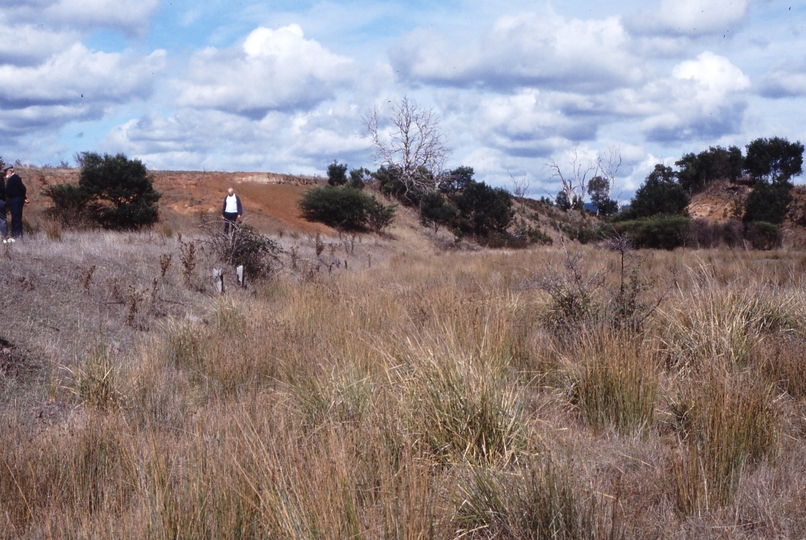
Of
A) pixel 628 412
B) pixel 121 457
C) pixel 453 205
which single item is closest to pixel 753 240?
pixel 453 205

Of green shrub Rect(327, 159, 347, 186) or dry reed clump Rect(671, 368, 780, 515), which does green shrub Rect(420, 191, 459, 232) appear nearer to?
green shrub Rect(327, 159, 347, 186)

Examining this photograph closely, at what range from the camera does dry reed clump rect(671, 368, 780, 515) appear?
12.0 feet

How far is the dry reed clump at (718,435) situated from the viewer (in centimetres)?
367

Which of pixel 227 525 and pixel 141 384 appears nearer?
pixel 227 525

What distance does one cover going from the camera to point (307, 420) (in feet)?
15.4

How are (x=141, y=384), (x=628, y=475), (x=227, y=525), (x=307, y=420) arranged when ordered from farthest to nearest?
(x=141, y=384) < (x=307, y=420) < (x=628, y=475) < (x=227, y=525)

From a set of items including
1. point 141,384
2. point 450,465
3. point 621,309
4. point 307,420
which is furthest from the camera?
point 621,309

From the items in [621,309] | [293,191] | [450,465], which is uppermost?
[293,191]

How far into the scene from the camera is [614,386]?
201 inches

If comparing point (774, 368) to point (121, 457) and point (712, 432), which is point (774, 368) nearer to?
point (712, 432)

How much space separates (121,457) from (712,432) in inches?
141

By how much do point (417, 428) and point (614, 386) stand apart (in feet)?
5.42

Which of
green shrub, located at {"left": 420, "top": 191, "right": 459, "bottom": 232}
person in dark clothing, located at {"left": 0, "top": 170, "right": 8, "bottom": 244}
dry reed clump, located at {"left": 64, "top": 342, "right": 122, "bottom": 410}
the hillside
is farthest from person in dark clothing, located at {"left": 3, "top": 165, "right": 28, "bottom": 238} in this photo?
the hillside

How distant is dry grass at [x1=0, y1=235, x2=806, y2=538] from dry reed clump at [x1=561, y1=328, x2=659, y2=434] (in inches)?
0.7
